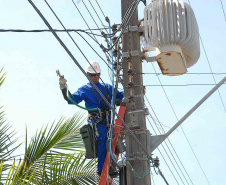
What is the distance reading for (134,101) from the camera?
7.75 metres

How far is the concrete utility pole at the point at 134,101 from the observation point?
7.27 meters

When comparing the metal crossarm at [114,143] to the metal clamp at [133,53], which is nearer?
the metal crossarm at [114,143]

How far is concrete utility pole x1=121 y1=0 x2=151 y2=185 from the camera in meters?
7.27

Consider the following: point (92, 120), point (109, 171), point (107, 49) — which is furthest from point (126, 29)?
point (109, 171)

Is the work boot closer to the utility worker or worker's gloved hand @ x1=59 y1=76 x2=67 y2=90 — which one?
the utility worker

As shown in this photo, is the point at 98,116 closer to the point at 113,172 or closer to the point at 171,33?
the point at 113,172

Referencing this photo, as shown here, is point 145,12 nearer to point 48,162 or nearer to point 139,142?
point 139,142

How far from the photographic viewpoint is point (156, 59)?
7691mm

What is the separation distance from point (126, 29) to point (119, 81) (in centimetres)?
81

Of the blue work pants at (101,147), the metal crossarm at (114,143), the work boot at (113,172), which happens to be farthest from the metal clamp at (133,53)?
the work boot at (113,172)

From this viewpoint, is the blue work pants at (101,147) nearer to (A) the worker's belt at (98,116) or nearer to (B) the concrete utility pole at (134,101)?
(A) the worker's belt at (98,116)

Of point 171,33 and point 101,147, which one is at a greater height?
point 171,33

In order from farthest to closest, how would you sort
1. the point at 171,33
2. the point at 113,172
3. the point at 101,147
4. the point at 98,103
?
the point at 98,103 < the point at 101,147 < the point at 113,172 < the point at 171,33

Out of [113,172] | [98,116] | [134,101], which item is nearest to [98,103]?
[98,116]
